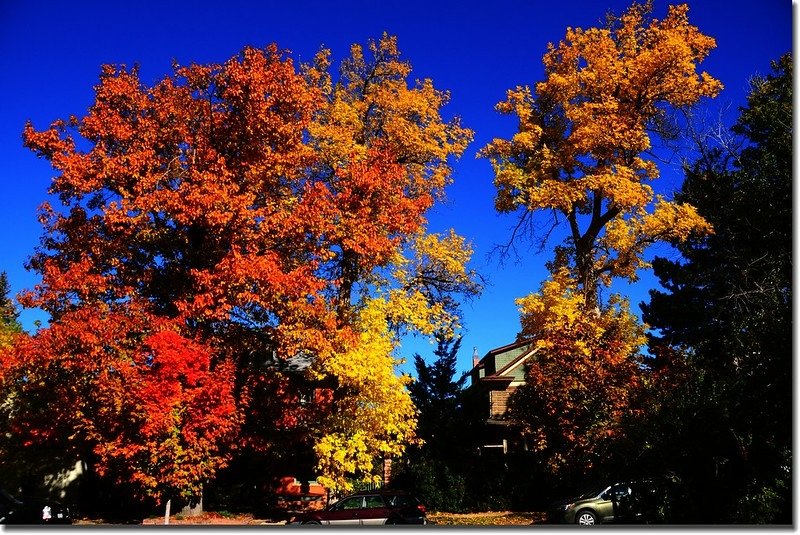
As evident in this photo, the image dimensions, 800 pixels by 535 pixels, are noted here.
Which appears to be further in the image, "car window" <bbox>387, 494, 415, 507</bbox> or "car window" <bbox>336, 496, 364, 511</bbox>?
"car window" <bbox>387, 494, 415, 507</bbox>

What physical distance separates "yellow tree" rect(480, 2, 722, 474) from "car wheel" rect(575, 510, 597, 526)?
1.76 m

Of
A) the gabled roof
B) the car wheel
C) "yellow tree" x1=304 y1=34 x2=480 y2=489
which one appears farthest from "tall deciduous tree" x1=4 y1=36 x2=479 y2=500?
the gabled roof

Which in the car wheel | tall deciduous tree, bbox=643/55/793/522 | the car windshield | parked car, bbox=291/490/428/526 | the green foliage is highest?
the green foliage

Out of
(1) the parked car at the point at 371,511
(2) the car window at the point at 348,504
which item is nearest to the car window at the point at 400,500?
(1) the parked car at the point at 371,511

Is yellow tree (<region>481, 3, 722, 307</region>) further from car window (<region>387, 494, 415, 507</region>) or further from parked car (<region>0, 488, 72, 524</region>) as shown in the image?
parked car (<region>0, 488, 72, 524</region>)

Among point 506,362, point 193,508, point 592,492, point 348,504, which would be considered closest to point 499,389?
point 506,362

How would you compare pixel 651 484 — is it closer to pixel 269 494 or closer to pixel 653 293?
pixel 269 494

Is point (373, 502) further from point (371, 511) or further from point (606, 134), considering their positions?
point (606, 134)

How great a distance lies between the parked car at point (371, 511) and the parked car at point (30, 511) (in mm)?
6209

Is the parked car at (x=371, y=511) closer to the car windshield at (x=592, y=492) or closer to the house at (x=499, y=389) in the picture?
the car windshield at (x=592, y=492)

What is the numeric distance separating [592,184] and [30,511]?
17.8 meters

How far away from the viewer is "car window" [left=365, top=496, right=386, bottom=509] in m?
16.4

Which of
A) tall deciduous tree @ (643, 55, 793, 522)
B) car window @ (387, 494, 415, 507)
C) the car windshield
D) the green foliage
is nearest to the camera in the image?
tall deciduous tree @ (643, 55, 793, 522)

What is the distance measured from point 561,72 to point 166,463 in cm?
1680
